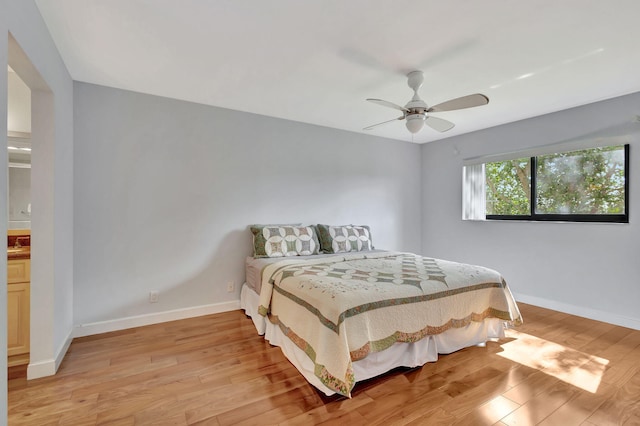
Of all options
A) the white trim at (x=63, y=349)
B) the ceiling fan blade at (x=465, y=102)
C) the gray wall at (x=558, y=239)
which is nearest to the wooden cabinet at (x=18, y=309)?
the white trim at (x=63, y=349)

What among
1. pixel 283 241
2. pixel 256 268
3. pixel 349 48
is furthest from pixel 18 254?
pixel 349 48

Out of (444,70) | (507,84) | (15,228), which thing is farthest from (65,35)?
(507,84)

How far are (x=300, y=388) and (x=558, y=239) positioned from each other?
3.52 m

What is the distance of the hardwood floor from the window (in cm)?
142

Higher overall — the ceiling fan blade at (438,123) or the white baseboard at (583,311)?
the ceiling fan blade at (438,123)

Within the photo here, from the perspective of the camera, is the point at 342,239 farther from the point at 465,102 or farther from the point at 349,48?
the point at 349,48

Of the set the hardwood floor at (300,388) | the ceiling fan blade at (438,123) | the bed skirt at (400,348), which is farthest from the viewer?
the ceiling fan blade at (438,123)

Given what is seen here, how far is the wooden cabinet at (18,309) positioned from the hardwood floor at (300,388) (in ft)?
1.10

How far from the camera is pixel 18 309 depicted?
7.16ft

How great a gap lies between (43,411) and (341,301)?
6.08 feet

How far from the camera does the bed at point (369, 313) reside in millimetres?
1816

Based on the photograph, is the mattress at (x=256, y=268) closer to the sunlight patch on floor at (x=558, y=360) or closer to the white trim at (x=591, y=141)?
the sunlight patch on floor at (x=558, y=360)

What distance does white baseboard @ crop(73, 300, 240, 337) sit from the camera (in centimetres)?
274

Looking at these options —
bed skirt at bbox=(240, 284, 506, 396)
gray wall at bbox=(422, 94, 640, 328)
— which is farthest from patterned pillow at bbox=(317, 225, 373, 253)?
gray wall at bbox=(422, 94, 640, 328)
